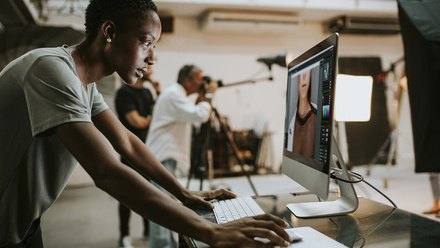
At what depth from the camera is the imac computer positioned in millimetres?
783

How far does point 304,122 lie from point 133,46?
53 cm

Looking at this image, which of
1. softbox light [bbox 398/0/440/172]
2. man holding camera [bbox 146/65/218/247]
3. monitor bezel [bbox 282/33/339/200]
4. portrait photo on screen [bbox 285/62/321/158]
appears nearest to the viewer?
monitor bezel [bbox 282/33/339/200]

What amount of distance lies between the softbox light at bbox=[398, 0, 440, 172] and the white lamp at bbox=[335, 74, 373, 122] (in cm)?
63

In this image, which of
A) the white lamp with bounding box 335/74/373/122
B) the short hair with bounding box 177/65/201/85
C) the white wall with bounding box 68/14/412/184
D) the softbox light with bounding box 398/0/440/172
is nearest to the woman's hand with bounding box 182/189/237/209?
the softbox light with bounding box 398/0/440/172

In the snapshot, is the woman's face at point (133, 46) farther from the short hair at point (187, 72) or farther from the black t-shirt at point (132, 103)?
the black t-shirt at point (132, 103)

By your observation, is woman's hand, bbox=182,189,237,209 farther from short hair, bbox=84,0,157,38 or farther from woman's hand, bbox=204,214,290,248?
short hair, bbox=84,0,157,38

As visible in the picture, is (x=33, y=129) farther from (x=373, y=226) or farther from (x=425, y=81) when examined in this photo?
(x=425, y=81)

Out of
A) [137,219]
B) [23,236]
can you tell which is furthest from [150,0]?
[137,219]

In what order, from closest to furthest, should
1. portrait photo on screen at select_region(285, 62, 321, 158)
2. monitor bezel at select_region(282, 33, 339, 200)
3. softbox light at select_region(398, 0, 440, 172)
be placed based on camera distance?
monitor bezel at select_region(282, 33, 339, 200), portrait photo on screen at select_region(285, 62, 321, 158), softbox light at select_region(398, 0, 440, 172)

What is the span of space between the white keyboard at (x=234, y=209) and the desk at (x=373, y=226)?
0.03m

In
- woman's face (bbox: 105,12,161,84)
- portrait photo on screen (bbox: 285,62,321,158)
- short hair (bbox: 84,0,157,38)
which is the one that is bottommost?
portrait photo on screen (bbox: 285,62,321,158)

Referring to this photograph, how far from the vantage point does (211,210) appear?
0.94 meters

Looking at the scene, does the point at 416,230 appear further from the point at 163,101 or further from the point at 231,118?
the point at 231,118

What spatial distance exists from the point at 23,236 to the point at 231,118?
4.91m
